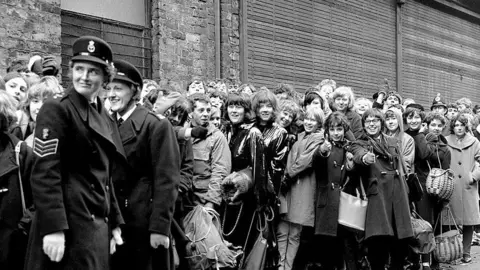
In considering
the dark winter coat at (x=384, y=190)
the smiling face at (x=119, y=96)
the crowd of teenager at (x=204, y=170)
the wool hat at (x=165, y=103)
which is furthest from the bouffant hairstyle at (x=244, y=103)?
the smiling face at (x=119, y=96)

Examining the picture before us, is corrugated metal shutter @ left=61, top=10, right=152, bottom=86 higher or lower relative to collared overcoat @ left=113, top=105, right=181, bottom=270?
higher

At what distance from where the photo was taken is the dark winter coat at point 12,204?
5.07 meters

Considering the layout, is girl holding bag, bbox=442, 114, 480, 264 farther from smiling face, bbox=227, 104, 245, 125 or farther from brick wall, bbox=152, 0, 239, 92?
brick wall, bbox=152, 0, 239, 92

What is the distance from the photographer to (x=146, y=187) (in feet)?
16.4

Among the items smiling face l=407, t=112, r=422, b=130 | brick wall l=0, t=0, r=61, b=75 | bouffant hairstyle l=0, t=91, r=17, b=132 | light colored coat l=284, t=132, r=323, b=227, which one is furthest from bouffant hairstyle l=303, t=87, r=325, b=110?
bouffant hairstyle l=0, t=91, r=17, b=132

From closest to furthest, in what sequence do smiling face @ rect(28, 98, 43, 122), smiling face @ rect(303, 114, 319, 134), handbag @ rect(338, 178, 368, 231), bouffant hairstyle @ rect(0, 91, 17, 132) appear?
bouffant hairstyle @ rect(0, 91, 17, 132), smiling face @ rect(28, 98, 43, 122), handbag @ rect(338, 178, 368, 231), smiling face @ rect(303, 114, 319, 134)

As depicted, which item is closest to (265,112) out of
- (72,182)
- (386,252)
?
(386,252)

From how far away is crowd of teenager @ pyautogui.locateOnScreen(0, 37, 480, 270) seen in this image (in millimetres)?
4133

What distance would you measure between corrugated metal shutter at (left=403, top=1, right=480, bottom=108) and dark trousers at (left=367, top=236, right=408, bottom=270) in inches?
444

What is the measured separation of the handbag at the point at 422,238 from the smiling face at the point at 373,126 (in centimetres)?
122

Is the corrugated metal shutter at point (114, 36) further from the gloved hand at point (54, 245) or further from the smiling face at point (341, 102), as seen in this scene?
the gloved hand at point (54, 245)

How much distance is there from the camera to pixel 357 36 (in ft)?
56.9

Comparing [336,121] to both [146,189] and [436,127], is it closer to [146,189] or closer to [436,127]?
[436,127]

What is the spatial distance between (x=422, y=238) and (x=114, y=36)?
585 cm
